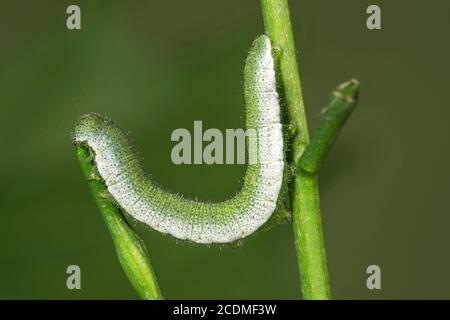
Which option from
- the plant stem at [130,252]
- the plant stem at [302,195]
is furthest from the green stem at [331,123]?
the plant stem at [130,252]

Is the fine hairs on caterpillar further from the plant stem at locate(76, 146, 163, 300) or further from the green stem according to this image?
the green stem

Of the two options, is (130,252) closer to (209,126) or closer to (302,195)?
(302,195)

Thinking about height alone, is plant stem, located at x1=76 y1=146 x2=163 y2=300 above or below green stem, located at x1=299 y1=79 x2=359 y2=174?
below

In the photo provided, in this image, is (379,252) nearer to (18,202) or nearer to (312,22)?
(312,22)

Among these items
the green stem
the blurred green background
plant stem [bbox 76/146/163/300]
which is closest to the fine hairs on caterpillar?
plant stem [bbox 76/146/163/300]

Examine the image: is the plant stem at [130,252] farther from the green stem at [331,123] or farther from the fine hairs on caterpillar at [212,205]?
the green stem at [331,123]

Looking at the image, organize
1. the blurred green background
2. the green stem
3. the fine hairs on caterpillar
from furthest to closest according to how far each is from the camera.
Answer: the blurred green background, the fine hairs on caterpillar, the green stem

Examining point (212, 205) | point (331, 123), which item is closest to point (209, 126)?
point (212, 205)
